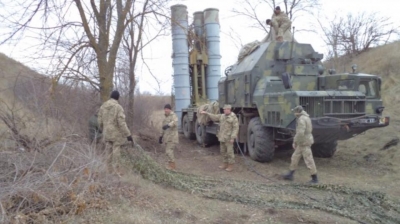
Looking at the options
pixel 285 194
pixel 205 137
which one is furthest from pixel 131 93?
pixel 285 194

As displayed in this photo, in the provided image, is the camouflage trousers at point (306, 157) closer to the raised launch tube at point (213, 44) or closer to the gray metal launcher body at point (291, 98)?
the gray metal launcher body at point (291, 98)

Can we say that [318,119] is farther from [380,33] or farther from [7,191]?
[380,33]

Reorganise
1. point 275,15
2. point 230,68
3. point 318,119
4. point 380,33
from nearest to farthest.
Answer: point 318,119
point 275,15
point 230,68
point 380,33

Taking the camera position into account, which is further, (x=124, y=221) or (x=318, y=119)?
(x=318, y=119)

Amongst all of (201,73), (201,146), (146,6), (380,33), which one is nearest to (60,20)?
(146,6)

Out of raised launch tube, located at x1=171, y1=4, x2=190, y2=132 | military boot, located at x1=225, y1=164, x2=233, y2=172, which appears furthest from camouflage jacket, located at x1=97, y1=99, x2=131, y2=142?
raised launch tube, located at x1=171, y1=4, x2=190, y2=132

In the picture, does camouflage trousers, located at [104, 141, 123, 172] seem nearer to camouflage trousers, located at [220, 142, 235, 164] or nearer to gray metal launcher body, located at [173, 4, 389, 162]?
camouflage trousers, located at [220, 142, 235, 164]

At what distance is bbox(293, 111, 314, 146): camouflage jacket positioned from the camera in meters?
7.73

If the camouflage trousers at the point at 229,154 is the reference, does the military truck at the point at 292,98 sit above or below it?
above

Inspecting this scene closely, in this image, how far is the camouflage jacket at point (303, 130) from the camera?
7.73 m

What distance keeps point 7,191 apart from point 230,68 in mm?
9148

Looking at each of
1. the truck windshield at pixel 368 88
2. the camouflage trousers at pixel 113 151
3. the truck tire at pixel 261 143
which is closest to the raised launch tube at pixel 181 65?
the truck tire at pixel 261 143

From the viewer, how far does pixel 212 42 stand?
1568cm

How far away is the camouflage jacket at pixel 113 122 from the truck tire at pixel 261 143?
11.1 ft
